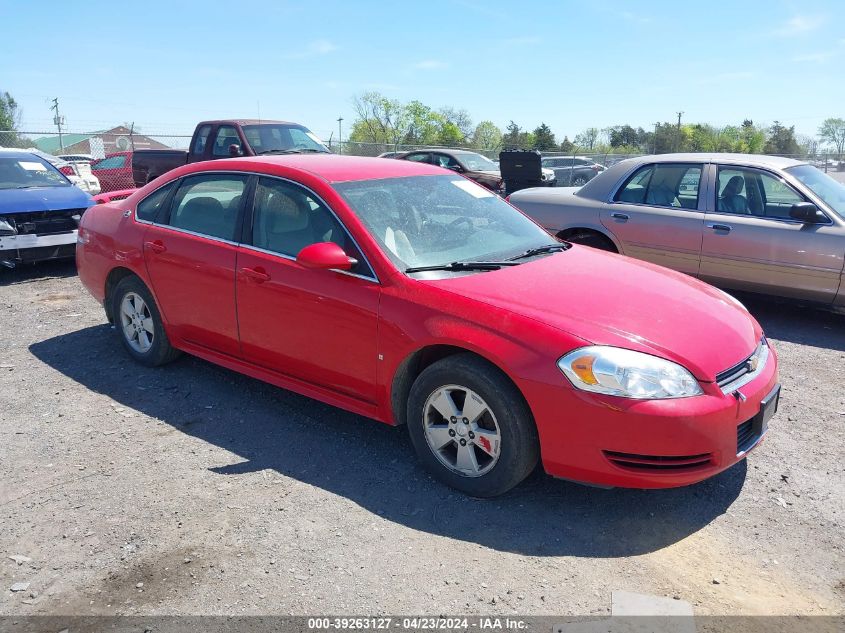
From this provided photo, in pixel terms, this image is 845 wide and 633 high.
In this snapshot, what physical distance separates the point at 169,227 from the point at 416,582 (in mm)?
3209

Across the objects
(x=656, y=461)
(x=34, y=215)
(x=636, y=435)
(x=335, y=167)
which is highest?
(x=335, y=167)

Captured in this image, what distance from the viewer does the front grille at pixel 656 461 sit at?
123 inches

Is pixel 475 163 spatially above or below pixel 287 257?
above

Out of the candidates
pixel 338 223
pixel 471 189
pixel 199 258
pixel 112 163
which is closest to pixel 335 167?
pixel 338 223

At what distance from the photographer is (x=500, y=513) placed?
3377mm

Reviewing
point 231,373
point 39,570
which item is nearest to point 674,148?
point 231,373

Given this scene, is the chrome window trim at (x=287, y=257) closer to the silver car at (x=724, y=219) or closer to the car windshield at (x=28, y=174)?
the silver car at (x=724, y=219)

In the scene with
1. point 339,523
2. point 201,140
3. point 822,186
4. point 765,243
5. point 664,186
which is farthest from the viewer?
point 201,140

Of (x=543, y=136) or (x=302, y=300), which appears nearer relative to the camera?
(x=302, y=300)

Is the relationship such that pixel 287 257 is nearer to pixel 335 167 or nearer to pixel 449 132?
pixel 335 167

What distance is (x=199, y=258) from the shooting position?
4.60 meters

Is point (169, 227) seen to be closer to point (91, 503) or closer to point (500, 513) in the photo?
point (91, 503)

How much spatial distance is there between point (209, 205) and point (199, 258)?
0.41 metres

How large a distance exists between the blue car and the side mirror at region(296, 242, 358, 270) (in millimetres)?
5861
